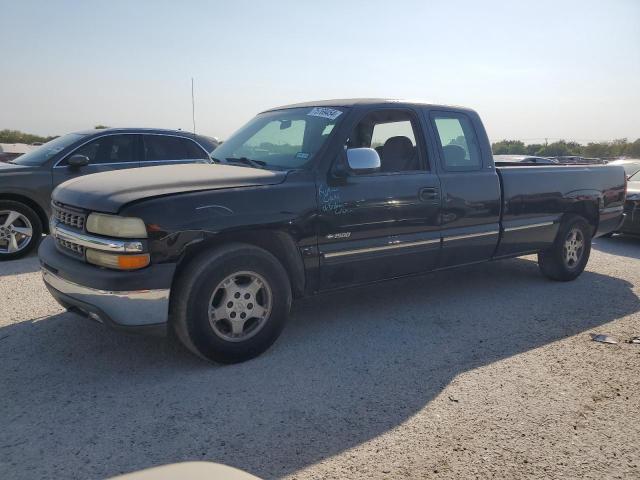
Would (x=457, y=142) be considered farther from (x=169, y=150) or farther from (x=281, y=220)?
(x=169, y=150)

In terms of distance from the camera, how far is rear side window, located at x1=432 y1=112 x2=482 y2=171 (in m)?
5.01

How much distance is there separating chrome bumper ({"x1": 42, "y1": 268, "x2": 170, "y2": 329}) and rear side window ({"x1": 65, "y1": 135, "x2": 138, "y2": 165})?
4458 mm

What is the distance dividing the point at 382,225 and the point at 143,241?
1.93m

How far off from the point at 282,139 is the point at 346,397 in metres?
2.29

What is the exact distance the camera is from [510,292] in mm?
5855

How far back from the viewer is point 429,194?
474cm

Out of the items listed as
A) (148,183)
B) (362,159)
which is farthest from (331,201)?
(148,183)

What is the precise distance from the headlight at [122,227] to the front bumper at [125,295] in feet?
0.75

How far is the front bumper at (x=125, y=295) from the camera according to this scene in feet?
11.0

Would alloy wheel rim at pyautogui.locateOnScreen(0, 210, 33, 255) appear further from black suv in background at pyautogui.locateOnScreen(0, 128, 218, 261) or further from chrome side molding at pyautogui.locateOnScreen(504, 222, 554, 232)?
chrome side molding at pyautogui.locateOnScreen(504, 222, 554, 232)

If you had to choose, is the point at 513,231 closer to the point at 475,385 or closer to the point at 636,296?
the point at 636,296

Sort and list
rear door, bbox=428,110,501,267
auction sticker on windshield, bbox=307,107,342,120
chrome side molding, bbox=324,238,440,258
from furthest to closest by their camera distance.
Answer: rear door, bbox=428,110,501,267 → auction sticker on windshield, bbox=307,107,342,120 → chrome side molding, bbox=324,238,440,258

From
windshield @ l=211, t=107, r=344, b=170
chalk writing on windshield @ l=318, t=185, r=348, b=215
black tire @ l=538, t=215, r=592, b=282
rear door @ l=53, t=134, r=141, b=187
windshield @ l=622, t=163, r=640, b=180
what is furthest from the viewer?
windshield @ l=622, t=163, r=640, b=180

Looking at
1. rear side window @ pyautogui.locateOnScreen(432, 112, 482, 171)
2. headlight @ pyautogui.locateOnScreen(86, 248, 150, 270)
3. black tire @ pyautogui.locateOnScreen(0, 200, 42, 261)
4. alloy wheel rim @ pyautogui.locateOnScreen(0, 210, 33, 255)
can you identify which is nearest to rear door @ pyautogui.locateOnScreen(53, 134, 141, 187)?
black tire @ pyautogui.locateOnScreen(0, 200, 42, 261)
